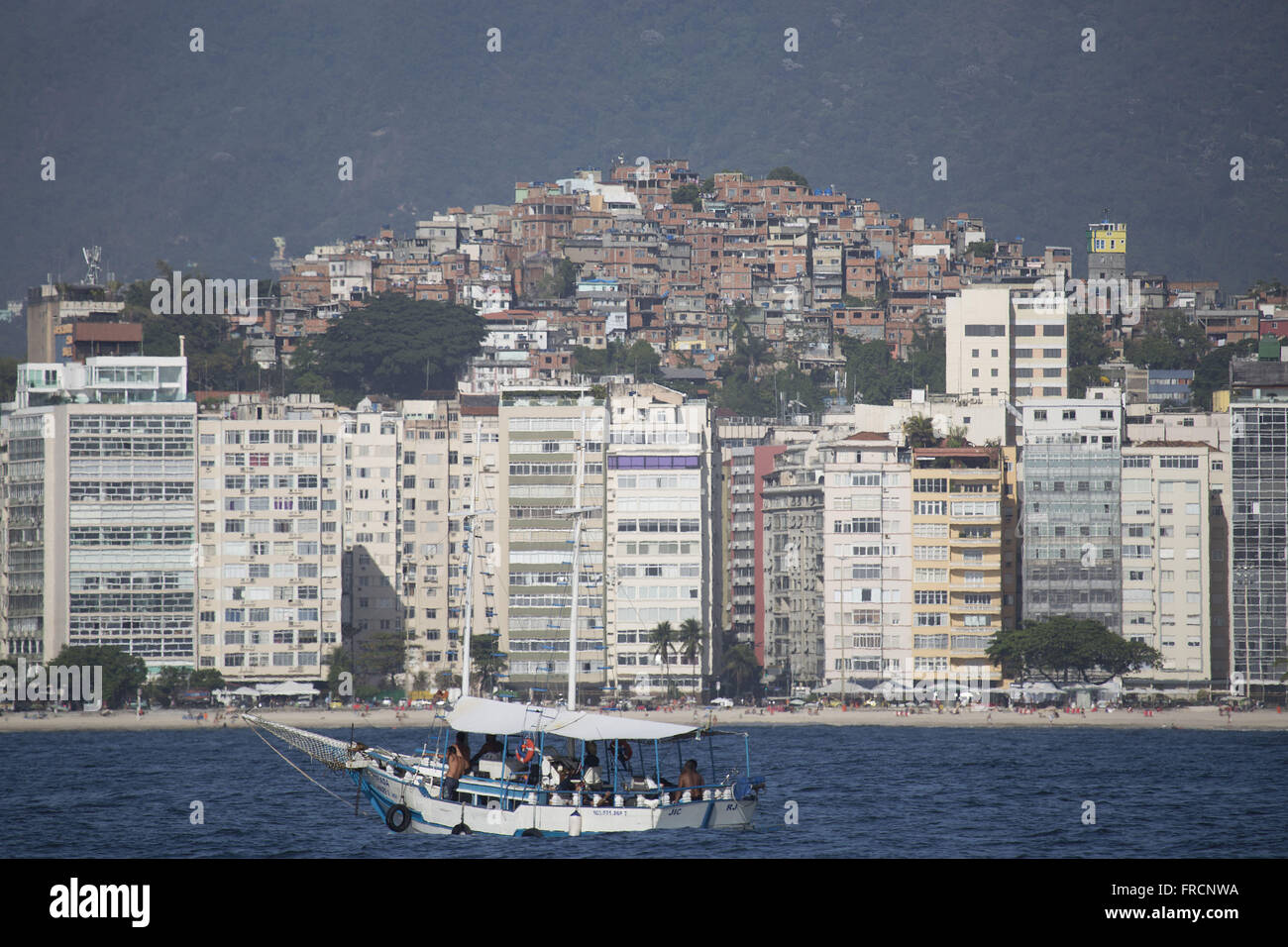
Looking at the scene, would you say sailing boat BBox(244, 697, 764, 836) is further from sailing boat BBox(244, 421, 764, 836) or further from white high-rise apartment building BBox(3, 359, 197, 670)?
white high-rise apartment building BBox(3, 359, 197, 670)

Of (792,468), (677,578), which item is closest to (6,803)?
(677,578)

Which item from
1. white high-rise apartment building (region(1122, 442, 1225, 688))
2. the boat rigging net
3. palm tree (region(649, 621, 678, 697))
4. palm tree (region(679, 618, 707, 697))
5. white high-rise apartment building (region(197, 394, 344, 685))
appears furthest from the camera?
palm tree (region(679, 618, 707, 697))

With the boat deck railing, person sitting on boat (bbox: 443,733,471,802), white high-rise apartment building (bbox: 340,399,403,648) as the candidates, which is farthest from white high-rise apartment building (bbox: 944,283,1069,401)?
person sitting on boat (bbox: 443,733,471,802)

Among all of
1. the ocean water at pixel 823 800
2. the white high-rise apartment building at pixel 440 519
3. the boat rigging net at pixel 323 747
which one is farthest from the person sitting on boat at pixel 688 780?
the white high-rise apartment building at pixel 440 519

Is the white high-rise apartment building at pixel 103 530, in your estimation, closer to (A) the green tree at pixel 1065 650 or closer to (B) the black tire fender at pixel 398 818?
(A) the green tree at pixel 1065 650
